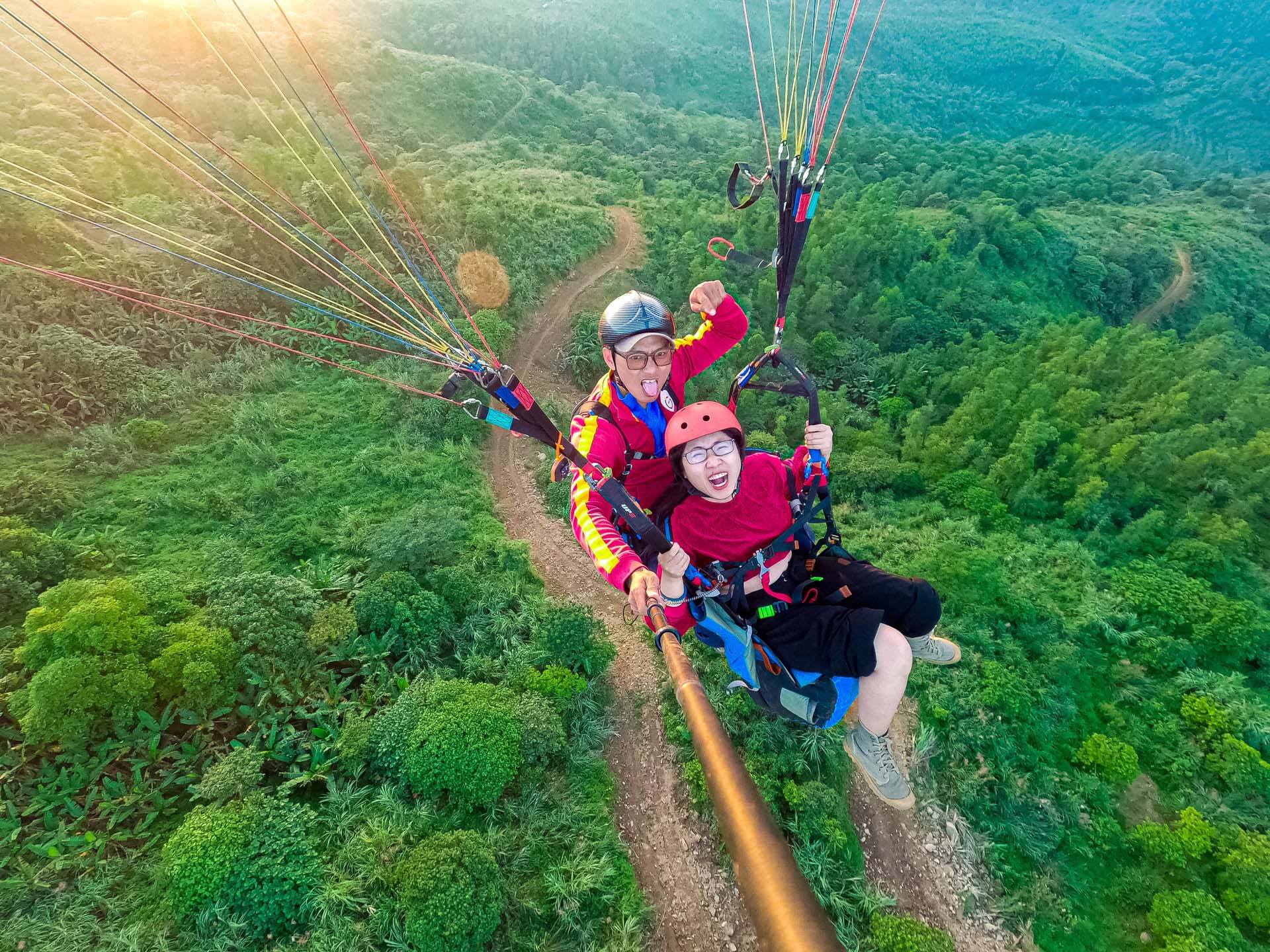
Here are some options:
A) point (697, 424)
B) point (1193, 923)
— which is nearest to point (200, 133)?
point (697, 424)

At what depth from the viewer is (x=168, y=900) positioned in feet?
20.8

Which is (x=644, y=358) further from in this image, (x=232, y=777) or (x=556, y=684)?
(x=232, y=777)

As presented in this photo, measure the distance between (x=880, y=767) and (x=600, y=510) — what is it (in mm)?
4401

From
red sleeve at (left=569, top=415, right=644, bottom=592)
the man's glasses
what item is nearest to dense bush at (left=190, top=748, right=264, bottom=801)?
red sleeve at (left=569, top=415, right=644, bottom=592)

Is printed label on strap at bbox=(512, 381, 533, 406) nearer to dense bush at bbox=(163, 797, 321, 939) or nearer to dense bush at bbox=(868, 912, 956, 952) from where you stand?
dense bush at bbox=(163, 797, 321, 939)

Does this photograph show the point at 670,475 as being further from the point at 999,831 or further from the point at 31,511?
the point at 31,511

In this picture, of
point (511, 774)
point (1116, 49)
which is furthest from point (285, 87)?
point (1116, 49)

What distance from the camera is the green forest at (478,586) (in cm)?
700

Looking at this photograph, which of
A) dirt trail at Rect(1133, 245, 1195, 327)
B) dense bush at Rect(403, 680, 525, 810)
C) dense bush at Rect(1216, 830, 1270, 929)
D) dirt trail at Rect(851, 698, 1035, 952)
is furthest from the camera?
dirt trail at Rect(1133, 245, 1195, 327)

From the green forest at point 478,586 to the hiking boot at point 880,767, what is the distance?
95.4 inches

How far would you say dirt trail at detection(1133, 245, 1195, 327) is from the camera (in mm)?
37875

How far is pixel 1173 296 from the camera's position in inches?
1526

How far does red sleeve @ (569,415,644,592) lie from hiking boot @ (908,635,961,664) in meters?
4.20

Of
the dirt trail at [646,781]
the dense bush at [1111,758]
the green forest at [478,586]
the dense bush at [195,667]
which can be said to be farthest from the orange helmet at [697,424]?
the dense bush at [1111,758]
